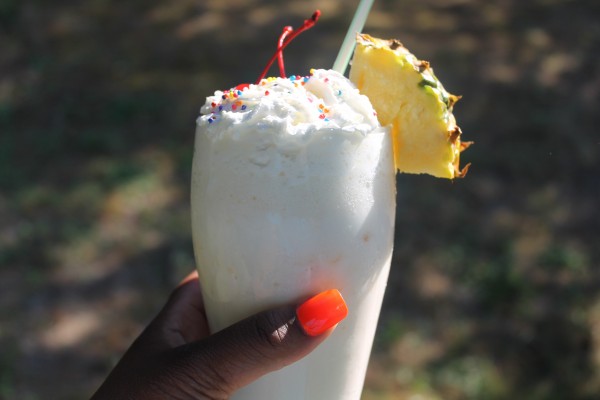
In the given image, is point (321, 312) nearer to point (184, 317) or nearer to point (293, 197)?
point (293, 197)

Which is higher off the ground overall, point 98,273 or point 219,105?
point 98,273

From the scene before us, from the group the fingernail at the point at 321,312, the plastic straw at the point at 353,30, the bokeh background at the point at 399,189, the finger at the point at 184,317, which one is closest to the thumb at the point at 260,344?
the fingernail at the point at 321,312

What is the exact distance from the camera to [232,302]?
4.69 ft

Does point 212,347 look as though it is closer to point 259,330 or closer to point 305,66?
point 259,330

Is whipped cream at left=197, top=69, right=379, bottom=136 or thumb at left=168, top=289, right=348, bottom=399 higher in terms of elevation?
whipped cream at left=197, top=69, right=379, bottom=136

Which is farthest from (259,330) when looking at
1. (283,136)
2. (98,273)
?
(98,273)

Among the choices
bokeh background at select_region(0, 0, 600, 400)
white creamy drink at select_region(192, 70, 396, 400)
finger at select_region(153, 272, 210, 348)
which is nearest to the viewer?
white creamy drink at select_region(192, 70, 396, 400)

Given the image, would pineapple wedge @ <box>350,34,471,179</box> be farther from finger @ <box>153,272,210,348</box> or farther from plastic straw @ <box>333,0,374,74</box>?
finger @ <box>153,272,210,348</box>

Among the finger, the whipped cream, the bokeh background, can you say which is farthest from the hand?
the bokeh background

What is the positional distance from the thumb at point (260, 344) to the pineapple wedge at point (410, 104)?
30 centimetres

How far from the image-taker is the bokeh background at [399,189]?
315 centimetres

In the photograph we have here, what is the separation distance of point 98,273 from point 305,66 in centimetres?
177

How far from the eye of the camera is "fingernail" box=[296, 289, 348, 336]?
4.37 feet

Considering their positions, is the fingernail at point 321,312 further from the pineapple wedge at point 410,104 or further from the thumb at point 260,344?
the pineapple wedge at point 410,104
